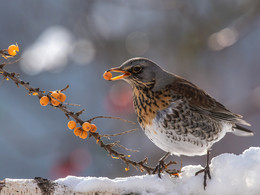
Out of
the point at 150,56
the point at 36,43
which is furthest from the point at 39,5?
the point at 150,56

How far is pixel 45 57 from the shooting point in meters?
5.84

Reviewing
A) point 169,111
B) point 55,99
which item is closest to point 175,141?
point 169,111

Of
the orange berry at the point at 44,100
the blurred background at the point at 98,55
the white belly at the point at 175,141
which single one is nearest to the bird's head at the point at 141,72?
the white belly at the point at 175,141

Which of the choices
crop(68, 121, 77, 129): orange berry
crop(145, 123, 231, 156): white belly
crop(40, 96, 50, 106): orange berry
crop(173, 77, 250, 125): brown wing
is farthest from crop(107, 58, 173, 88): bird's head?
crop(40, 96, 50, 106): orange berry

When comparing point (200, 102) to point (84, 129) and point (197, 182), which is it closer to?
point (197, 182)

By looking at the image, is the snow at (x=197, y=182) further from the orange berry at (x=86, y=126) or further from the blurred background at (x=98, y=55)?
the blurred background at (x=98, y=55)

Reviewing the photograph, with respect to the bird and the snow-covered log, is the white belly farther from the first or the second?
the snow-covered log

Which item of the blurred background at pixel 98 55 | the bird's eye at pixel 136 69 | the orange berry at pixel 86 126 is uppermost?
the blurred background at pixel 98 55

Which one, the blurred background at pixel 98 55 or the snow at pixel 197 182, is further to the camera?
the blurred background at pixel 98 55

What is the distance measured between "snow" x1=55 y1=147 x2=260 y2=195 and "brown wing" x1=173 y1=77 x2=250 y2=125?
579mm

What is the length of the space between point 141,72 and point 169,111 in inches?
10.9

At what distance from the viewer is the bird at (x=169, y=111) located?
225 cm

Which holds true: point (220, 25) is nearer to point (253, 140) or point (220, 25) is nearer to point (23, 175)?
point (253, 140)

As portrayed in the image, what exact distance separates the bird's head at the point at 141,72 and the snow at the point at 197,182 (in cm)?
66
